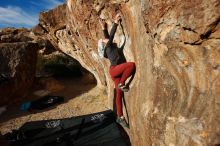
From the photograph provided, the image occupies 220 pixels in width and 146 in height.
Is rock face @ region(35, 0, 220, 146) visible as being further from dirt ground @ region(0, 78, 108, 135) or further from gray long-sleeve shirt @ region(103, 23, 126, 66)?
dirt ground @ region(0, 78, 108, 135)

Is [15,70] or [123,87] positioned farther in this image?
[15,70]

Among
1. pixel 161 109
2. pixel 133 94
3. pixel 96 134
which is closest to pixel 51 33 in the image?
pixel 96 134

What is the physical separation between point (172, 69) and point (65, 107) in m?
9.54

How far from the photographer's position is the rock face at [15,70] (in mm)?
15871

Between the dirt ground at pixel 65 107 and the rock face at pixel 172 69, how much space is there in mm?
5789

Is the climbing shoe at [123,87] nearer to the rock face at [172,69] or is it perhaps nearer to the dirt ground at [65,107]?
the rock face at [172,69]

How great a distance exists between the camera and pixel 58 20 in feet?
51.6

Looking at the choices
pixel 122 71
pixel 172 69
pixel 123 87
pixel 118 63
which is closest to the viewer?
pixel 172 69

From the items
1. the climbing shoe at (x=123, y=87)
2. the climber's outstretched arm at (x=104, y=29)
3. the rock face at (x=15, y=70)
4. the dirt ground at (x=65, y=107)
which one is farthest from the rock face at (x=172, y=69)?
the rock face at (x=15, y=70)

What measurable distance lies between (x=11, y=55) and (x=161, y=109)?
491 inches

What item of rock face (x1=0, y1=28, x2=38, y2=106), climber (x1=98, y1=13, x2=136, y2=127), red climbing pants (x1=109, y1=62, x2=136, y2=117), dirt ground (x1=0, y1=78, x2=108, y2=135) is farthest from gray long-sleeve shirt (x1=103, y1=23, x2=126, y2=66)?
rock face (x1=0, y1=28, x2=38, y2=106)

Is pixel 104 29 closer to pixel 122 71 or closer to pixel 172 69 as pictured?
pixel 122 71

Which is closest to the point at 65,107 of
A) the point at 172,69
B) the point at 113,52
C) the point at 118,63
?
the point at 118,63

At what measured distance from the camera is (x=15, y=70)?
53.8ft
